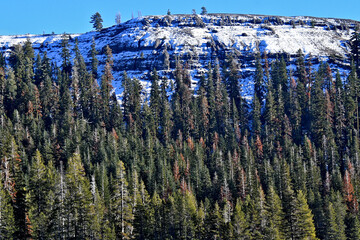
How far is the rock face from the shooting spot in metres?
164

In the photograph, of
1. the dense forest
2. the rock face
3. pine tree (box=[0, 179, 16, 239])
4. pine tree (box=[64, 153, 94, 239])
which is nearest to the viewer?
pine tree (box=[64, 153, 94, 239])

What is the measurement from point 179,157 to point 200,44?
94.3 meters

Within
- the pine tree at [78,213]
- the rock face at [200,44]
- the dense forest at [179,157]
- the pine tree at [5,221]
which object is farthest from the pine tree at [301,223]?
the rock face at [200,44]

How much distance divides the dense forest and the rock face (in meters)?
10.2

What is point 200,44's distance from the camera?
7052 inches

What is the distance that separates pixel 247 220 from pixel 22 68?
347 ft

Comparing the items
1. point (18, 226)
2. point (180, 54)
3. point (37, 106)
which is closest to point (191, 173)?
point (18, 226)

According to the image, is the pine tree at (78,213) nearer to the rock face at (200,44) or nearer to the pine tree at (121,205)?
the pine tree at (121,205)

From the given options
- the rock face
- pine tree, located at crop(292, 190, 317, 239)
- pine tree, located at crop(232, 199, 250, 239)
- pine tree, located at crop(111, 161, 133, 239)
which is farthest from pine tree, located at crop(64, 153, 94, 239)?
the rock face

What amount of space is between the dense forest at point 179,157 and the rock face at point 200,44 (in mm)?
10186

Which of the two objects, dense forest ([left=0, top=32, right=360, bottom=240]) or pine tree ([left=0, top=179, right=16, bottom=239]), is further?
dense forest ([left=0, top=32, right=360, bottom=240])

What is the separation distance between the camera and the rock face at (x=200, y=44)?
16425cm

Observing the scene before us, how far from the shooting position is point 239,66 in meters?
163

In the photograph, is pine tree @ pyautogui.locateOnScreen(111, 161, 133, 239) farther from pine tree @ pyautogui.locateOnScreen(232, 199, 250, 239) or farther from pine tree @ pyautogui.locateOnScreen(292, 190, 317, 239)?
pine tree @ pyautogui.locateOnScreen(292, 190, 317, 239)
